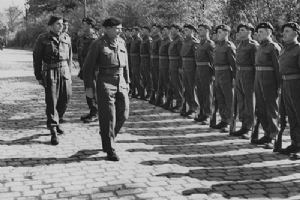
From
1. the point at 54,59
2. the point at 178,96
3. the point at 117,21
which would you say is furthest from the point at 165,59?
the point at 117,21

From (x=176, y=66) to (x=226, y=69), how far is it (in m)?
2.50

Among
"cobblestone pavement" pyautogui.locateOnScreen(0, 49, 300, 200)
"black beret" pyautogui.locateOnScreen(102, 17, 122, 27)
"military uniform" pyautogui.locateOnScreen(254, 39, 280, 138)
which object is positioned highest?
"black beret" pyautogui.locateOnScreen(102, 17, 122, 27)

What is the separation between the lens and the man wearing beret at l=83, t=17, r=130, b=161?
706cm

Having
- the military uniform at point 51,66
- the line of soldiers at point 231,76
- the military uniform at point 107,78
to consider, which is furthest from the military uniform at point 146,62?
the military uniform at point 107,78

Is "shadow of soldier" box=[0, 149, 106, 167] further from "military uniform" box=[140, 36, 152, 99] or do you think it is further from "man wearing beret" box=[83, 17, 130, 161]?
"military uniform" box=[140, 36, 152, 99]

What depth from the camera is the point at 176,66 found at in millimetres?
11148

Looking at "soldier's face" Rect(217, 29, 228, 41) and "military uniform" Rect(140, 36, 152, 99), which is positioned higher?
"soldier's face" Rect(217, 29, 228, 41)

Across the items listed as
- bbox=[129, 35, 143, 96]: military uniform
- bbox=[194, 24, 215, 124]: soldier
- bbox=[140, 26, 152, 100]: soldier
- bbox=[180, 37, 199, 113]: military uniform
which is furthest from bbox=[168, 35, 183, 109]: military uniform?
bbox=[129, 35, 143, 96]: military uniform

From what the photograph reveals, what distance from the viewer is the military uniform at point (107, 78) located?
7.06 m

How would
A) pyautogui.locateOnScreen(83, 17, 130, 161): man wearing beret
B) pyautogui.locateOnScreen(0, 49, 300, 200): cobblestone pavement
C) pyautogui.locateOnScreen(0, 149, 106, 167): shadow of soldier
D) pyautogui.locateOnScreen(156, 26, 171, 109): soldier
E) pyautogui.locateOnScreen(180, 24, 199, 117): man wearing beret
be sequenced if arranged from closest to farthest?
pyautogui.locateOnScreen(0, 49, 300, 200): cobblestone pavement, pyautogui.locateOnScreen(0, 149, 106, 167): shadow of soldier, pyautogui.locateOnScreen(83, 17, 130, 161): man wearing beret, pyautogui.locateOnScreen(180, 24, 199, 117): man wearing beret, pyautogui.locateOnScreen(156, 26, 171, 109): soldier

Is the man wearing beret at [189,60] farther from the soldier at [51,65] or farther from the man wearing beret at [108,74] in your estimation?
the man wearing beret at [108,74]

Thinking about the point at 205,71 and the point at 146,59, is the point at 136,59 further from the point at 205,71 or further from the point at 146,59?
the point at 205,71

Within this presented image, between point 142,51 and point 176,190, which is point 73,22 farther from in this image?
point 176,190

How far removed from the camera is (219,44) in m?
8.88
